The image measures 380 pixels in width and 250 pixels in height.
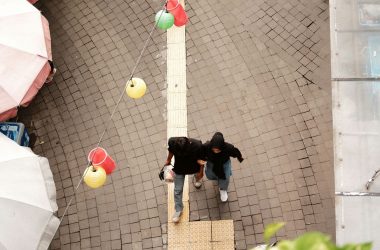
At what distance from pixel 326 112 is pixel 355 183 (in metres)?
3.09

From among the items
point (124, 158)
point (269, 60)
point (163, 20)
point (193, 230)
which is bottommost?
point (193, 230)

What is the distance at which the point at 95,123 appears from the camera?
912cm

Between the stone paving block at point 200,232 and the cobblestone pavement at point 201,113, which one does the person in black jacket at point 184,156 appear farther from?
the cobblestone pavement at point 201,113

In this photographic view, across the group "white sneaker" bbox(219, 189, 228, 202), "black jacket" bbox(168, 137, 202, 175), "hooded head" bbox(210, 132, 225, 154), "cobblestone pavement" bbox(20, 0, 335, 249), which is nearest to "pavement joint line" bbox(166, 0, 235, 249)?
"cobblestone pavement" bbox(20, 0, 335, 249)

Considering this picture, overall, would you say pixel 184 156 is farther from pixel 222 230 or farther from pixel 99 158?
pixel 222 230

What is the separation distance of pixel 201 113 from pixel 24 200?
11.0 feet

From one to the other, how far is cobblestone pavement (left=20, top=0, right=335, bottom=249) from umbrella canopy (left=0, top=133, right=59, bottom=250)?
1.44 metres

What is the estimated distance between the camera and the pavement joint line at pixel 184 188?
8.05 m

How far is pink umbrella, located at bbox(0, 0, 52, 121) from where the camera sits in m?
7.81

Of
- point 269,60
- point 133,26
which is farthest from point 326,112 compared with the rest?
point 133,26

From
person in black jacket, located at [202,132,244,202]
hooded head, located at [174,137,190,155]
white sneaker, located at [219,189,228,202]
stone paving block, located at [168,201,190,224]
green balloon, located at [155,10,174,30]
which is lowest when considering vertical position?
stone paving block, located at [168,201,190,224]

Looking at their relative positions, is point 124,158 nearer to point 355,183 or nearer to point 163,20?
point 163,20

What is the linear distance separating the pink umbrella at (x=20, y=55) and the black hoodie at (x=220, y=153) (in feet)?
9.03

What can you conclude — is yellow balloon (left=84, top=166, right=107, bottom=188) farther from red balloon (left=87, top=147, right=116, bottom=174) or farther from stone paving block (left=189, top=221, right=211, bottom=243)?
stone paving block (left=189, top=221, right=211, bottom=243)
